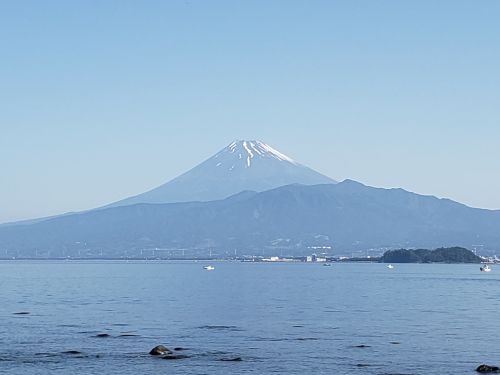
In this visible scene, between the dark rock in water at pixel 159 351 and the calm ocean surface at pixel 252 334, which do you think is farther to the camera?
the dark rock in water at pixel 159 351

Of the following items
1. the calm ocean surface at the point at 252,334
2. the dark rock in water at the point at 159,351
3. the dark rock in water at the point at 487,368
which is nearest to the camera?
the dark rock in water at the point at 487,368

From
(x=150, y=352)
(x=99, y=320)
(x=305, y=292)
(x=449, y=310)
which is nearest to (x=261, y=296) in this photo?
(x=305, y=292)

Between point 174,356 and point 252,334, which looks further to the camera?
point 252,334

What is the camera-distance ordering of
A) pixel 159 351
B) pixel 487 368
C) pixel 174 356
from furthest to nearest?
1. pixel 159 351
2. pixel 174 356
3. pixel 487 368

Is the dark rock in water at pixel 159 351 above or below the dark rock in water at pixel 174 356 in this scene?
above

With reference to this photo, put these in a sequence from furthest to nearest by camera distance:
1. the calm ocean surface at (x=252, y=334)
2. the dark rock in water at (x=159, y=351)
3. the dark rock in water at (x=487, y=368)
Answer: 1. the dark rock in water at (x=159, y=351)
2. the calm ocean surface at (x=252, y=334)
3. the dark rock in water at (x=487, y=368)

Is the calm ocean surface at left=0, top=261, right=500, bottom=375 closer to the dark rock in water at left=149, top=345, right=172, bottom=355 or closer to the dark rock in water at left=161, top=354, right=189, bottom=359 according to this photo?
the dark rock in water at left=161, top=354, right=189, bottom=359

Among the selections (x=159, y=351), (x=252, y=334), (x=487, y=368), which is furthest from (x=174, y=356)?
(x=487, y=368)

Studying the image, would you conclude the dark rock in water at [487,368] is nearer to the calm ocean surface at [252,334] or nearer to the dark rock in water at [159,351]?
the calm ocean surface at [252,334]

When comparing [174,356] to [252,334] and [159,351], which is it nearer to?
[159,351]

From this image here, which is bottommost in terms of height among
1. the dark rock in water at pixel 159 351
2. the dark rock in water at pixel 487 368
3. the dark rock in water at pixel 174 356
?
the dark rock in water at pixel 487 368

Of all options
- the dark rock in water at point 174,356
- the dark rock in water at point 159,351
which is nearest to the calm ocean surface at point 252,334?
the dark rock in water at point 174,356

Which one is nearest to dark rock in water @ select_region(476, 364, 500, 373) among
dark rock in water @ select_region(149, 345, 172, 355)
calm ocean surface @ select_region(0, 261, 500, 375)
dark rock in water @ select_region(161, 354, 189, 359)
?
calm ocean surface @ select_region(0, 261, 500, 375)

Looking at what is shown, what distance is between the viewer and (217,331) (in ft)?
163
